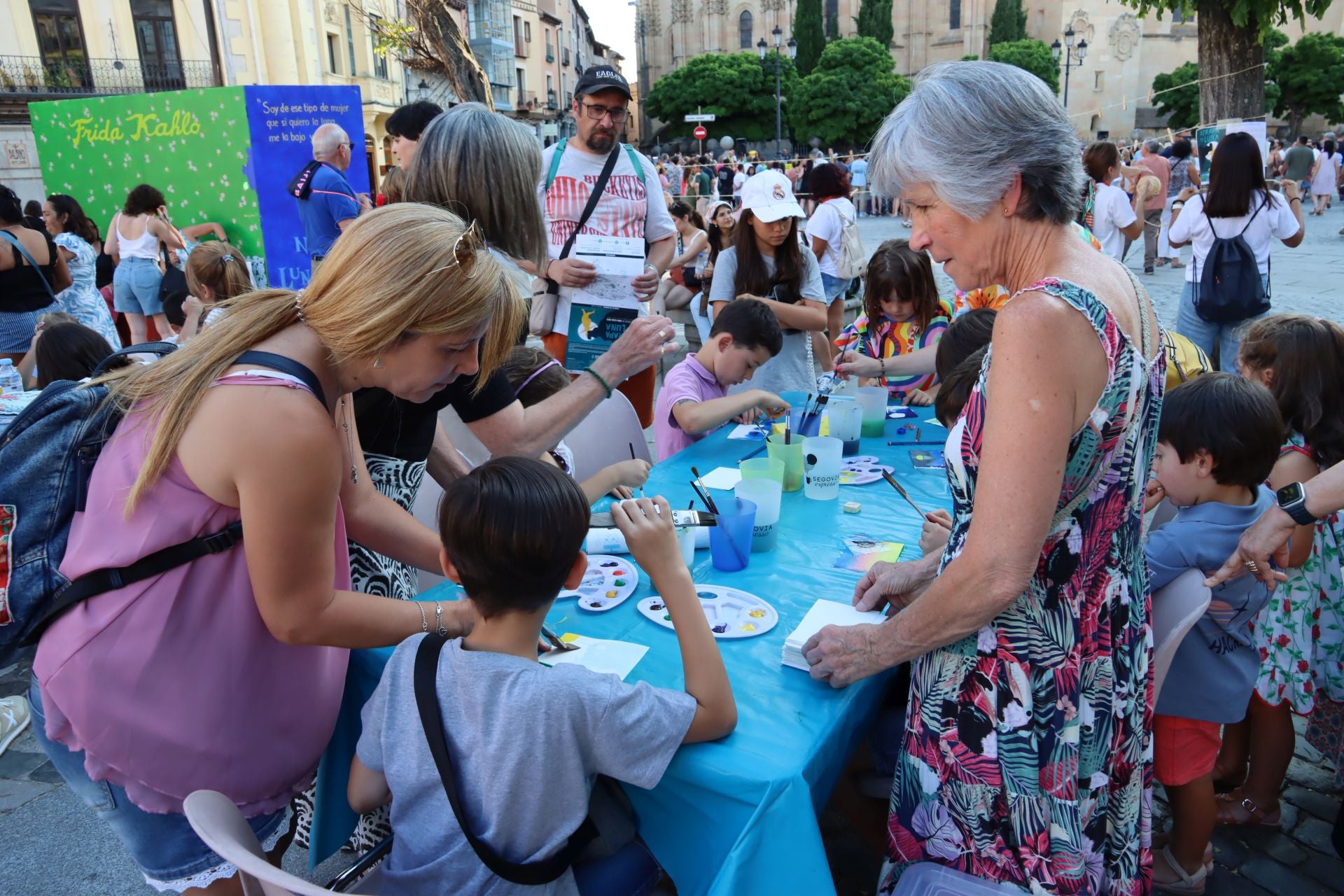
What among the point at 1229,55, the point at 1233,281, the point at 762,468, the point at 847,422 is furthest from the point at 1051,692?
the point at 1229,55

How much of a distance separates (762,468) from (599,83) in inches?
89.8

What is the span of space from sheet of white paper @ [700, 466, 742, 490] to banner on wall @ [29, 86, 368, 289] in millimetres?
6455

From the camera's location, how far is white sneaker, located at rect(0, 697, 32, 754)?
9.74 ft

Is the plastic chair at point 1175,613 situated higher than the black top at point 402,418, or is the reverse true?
the black top at point 402,418

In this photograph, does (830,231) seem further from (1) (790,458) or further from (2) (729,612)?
(2) (729,612)

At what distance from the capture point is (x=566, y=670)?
51.4 inches

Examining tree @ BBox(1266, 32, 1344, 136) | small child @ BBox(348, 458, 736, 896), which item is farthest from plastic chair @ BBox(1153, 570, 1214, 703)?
tree @ BBox(1266, 32, 1344, 136)

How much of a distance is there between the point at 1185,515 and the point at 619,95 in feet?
9.76

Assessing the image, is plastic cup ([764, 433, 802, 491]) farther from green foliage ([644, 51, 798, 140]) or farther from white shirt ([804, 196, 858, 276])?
green foliage ([644, 51, 798, 140])

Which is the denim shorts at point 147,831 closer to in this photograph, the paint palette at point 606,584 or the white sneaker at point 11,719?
the paint palette at point 606,584

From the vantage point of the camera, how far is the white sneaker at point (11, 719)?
2969 mm

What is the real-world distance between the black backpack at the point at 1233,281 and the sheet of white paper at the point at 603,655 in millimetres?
5111

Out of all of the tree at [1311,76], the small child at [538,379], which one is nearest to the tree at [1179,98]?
the tree at [1311,76]

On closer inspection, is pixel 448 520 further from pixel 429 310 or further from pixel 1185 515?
pixel 1185 515
